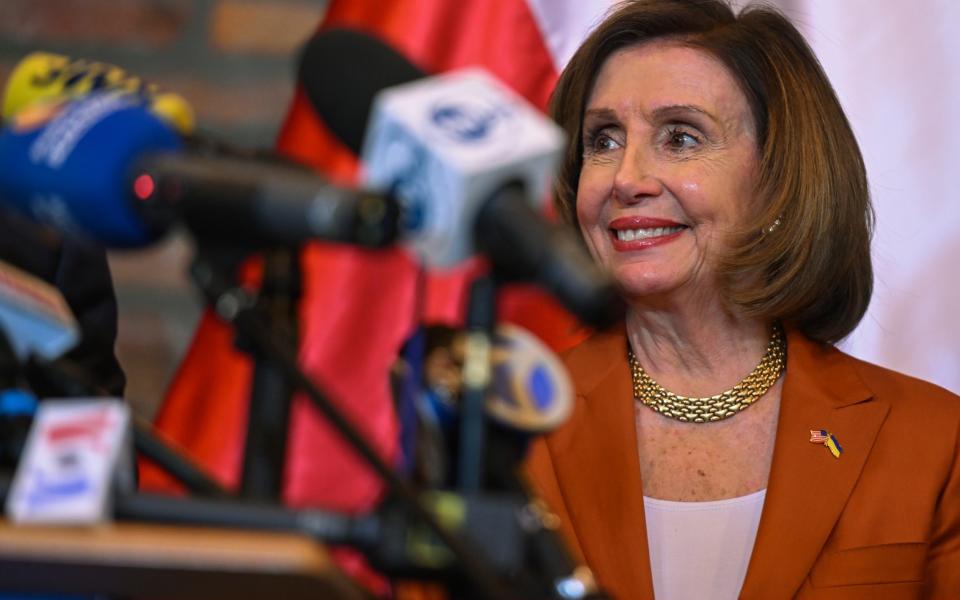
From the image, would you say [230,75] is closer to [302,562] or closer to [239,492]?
[239,492]

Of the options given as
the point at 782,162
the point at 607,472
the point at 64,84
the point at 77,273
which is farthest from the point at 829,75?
the point at 64,84

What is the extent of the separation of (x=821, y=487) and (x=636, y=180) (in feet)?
1.80

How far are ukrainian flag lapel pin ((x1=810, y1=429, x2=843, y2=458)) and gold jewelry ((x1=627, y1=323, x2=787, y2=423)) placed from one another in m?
0.12

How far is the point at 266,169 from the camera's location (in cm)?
96

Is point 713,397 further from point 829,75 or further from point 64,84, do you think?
point 64,84

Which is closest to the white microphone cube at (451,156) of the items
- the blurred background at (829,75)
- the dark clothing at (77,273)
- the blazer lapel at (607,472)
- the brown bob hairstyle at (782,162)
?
the dark clothing at (77,273)

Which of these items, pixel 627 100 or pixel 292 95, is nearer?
pixel 627 100

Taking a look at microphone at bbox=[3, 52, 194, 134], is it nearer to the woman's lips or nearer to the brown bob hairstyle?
the woman's lips

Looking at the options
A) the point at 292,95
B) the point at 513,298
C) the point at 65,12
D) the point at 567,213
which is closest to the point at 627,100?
the point at 567,213

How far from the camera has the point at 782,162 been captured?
2.17 metres

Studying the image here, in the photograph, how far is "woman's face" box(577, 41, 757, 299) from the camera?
7.00ft

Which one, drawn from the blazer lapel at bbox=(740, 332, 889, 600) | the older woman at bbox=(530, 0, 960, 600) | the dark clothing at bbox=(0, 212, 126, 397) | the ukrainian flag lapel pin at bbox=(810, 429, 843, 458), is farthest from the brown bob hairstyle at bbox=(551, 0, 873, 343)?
the dark clothing at bbox=(0, 212, 126, 397)

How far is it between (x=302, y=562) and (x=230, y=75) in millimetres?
1982

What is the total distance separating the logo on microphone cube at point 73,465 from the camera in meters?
0.90
